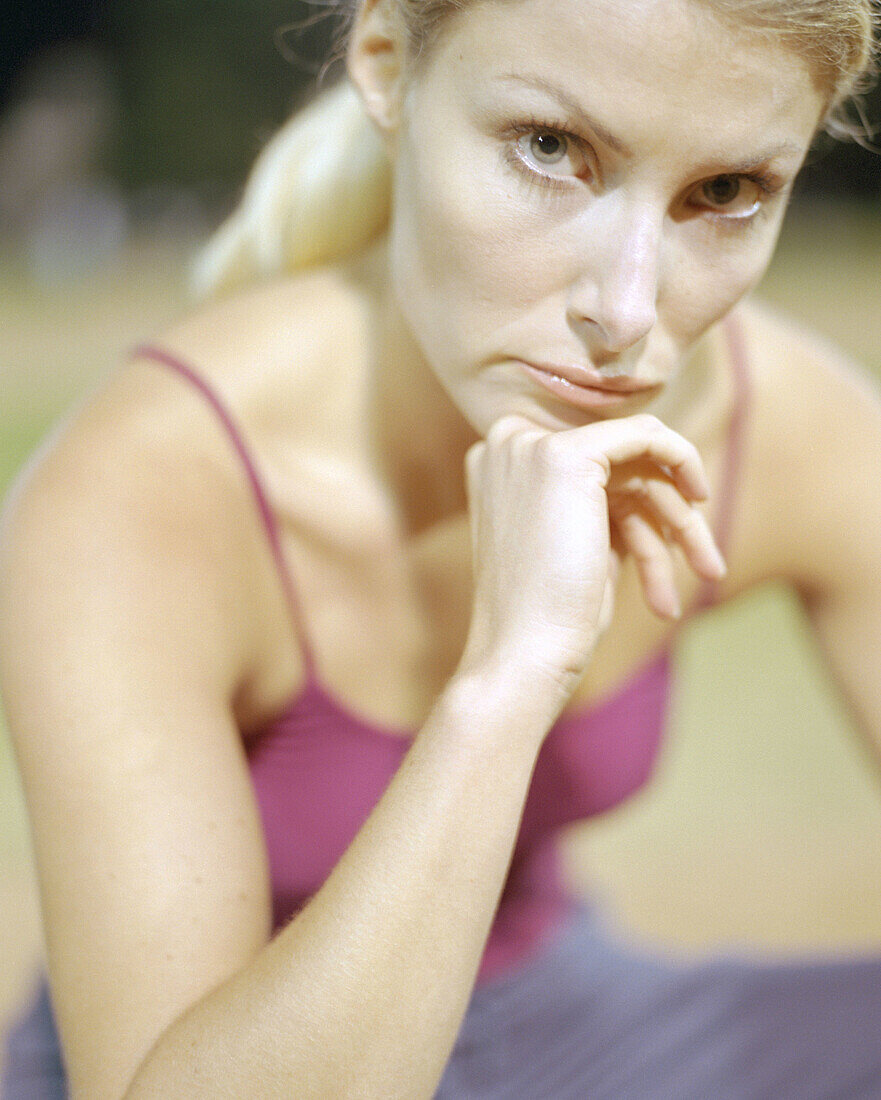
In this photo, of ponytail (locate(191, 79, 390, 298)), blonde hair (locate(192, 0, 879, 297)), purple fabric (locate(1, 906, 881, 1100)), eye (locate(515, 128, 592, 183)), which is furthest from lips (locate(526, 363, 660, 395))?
purple fabric (locate(1, 906, 881, 1100))

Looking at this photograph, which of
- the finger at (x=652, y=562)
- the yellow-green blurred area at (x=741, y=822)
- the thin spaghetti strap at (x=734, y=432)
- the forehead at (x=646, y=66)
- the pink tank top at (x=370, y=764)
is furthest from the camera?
the yellow-green blurred area at (x=741, y=822)

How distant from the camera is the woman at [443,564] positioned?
66cm

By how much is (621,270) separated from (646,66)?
0.36 feet

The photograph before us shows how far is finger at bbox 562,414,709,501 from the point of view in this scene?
75cm

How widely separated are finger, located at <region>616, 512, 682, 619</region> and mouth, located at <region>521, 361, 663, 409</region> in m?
0.11

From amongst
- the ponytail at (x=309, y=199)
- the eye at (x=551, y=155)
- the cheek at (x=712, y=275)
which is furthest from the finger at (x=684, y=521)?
the ponytail at (x=309, y=199)

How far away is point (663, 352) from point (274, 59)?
20.2 feet

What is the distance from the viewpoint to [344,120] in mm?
1017

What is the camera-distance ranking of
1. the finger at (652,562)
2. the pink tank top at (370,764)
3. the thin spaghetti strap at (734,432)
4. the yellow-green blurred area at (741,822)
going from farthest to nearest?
the yellow-green blurred area at (741,822) < the thin spaghetti strap at (734,432) < the pink tank top at (370,764) < the finger at (652,562)

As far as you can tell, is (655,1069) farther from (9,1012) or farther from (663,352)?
(9,1012)

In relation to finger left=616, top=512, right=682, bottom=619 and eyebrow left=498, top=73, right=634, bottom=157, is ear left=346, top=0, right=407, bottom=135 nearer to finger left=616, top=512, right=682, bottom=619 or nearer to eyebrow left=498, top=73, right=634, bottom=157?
eyebrow left=498, top=73, right=634, bottom=157

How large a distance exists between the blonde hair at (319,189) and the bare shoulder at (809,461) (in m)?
0.22

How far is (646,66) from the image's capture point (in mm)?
640

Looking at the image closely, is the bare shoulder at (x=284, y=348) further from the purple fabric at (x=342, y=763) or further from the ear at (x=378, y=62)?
the ear at (x=378, y=62)
